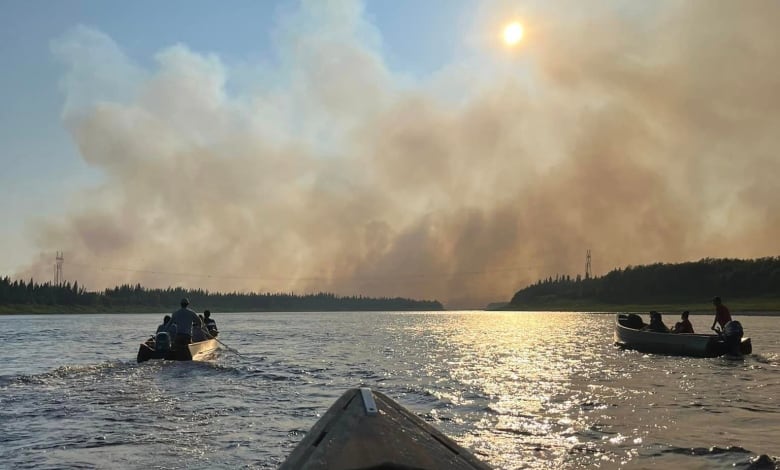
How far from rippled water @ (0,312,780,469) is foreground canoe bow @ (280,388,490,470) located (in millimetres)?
5574

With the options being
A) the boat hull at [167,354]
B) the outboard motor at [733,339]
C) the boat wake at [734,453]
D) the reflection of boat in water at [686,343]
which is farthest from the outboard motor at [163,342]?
the outboard motor at [733,339]

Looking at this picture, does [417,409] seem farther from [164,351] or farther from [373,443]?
[164,351]

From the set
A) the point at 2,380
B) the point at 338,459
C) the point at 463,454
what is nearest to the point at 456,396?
the point at 463,454

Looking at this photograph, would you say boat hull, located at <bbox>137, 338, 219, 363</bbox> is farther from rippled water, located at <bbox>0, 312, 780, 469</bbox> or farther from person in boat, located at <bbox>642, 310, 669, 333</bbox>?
person in boat, located at <bbox>642, 310, 669, 333</bbox>

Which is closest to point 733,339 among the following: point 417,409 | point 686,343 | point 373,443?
point 686,343

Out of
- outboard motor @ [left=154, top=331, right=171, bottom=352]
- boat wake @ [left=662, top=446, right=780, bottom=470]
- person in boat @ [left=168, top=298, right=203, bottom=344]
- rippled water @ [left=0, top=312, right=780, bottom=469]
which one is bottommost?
rippled water @ [left=0, top=312, right=780, bottom=469]

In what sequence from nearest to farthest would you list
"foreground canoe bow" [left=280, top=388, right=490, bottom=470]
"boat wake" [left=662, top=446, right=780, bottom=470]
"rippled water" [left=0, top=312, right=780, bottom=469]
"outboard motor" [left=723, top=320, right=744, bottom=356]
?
"foreground canoe bow" [left=280, top=388, right=490, bottom=470] → "boat wake" [left=662, top=446, right=780, bottom=470] → "rippled water" [left=0, top=312, right=780, bottom=469] → "outboard motor" [left=723, top=320, right=744, bottom=356]

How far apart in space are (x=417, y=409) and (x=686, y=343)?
2616 cm

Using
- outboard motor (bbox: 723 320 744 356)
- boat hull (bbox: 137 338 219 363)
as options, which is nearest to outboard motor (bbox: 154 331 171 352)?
boat hull (bbox: 137 338 219 363)

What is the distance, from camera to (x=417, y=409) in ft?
62.7

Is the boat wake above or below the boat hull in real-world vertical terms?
above

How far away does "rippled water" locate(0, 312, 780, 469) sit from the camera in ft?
43.7

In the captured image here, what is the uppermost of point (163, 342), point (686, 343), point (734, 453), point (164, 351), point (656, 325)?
point (656, 325)

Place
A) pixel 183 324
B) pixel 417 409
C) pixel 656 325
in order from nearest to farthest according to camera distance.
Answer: pixel 417 409 → pixel 183 324 → pixel 656 325
